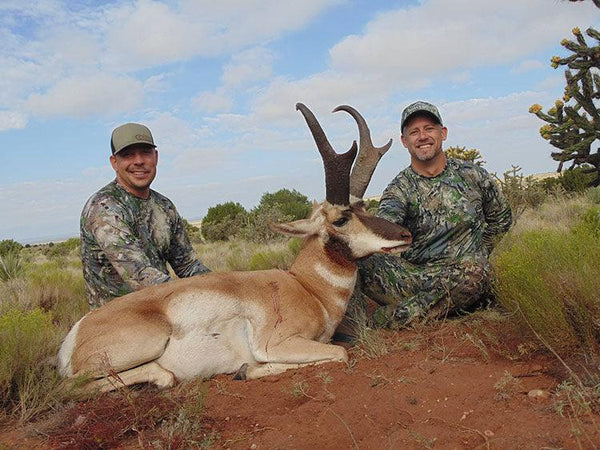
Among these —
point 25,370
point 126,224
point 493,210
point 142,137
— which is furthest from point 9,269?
point 493,210

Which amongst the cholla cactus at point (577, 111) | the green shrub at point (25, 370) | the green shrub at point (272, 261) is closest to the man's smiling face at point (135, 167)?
the green shrub at point (25, 370)

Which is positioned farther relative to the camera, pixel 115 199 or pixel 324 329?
pixel 115 199

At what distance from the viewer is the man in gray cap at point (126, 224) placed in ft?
18.3

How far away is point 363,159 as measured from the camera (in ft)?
19.8

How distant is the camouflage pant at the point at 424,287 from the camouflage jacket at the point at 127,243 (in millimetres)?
2390

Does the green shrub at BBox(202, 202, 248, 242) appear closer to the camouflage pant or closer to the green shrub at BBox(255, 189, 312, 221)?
the green shrub at BBox(255, 189, 312, 221)

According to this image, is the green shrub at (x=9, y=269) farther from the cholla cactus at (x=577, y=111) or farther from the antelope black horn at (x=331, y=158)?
the cholla cactus at (x=577, y=111)

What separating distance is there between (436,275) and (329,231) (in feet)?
4.52

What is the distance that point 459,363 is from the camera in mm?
3834

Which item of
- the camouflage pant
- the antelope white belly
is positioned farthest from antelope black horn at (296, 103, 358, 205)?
the antelope white belly

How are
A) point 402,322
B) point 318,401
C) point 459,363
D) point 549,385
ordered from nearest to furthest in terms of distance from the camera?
point 549,385 → point 318,401 → point 459,363 → point 402,322

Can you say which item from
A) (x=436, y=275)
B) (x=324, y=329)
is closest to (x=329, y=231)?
(x=324, y=329)

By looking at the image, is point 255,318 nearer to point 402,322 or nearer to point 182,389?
point 182,389

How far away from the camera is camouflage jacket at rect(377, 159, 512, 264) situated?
6.22 meters
